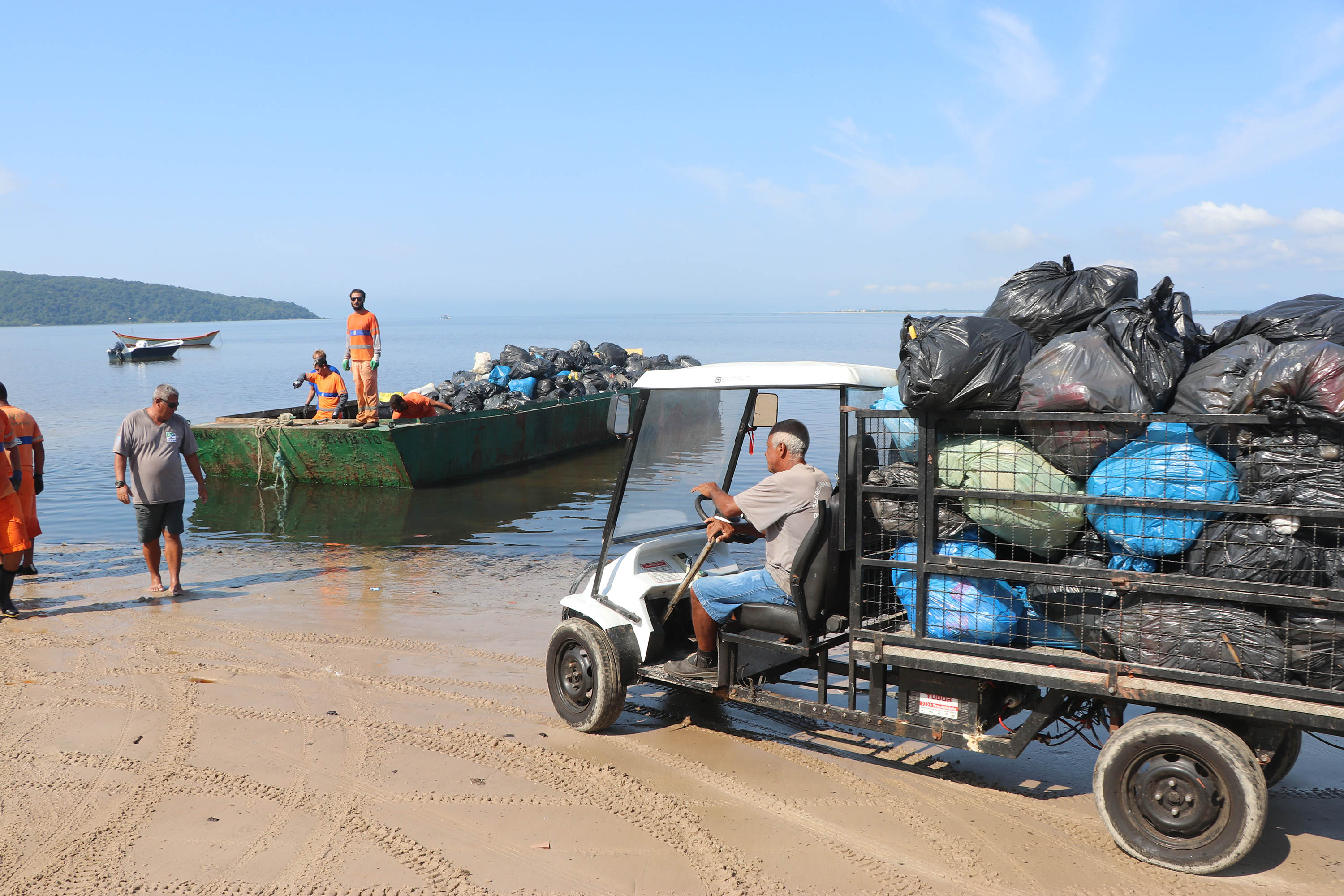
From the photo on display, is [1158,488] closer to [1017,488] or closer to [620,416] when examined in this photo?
[1017,488]

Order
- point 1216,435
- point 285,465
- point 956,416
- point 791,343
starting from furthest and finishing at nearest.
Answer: point 791,343
point 285,465
point 956,416
point 1216,435

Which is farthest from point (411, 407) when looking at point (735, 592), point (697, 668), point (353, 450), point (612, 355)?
point (735, 592)

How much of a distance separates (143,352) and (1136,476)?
76.7 m

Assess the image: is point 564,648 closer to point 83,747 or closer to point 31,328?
point 83,747

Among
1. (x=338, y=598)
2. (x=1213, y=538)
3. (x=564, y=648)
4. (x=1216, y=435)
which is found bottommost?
(x=338, y=598)

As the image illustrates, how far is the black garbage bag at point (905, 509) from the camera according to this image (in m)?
3.82

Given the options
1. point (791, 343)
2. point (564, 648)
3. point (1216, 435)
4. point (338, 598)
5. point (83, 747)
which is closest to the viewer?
point (1216, 435)

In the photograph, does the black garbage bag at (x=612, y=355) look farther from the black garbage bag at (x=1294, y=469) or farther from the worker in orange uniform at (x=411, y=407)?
the black garbage bag at (x=1294, y=469)

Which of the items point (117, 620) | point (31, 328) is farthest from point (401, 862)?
point (31, 328)

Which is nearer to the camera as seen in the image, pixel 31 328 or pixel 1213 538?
pixel 1213 538

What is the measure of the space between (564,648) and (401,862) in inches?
65.5

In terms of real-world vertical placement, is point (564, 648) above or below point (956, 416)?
below

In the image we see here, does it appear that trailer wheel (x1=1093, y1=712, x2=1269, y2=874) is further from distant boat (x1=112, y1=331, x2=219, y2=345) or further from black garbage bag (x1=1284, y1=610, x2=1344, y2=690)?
distant boat (x1=112, y1=331, x2=219, y2=345)

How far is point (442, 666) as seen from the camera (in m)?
6.20
